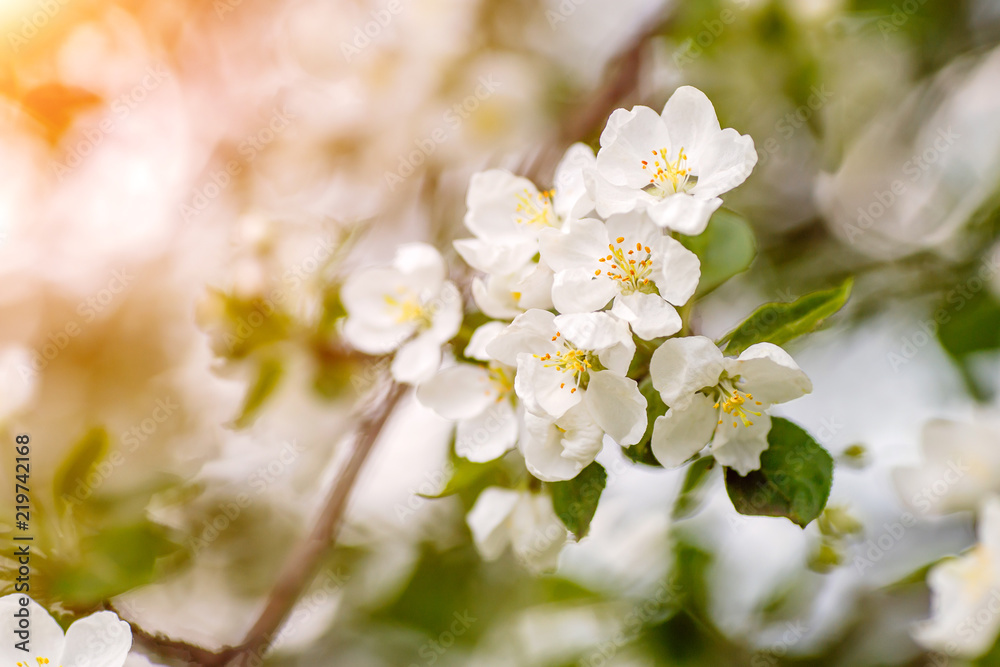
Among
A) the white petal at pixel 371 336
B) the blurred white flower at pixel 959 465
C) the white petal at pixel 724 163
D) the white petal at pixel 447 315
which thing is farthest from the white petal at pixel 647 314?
the blurred white flower at pixel 959 465

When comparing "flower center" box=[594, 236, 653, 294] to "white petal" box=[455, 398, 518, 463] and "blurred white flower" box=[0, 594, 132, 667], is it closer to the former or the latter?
"white petal" box=[455, 398, 518, 463]

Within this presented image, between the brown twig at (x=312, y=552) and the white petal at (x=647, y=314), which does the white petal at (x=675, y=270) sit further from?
the brown twig at (x=312, y=552)

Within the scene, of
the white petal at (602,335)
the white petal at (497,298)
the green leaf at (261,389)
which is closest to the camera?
the white petal at (602,335)

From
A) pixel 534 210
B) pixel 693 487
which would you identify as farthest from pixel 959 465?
pixel 534 210

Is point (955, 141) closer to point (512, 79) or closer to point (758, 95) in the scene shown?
point (758, 95)

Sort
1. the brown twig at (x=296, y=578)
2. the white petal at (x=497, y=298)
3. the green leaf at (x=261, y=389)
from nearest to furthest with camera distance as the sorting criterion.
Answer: the white petal at (x=497, y=298), the brown twig at (x=296, y=578), the green leaf at (x=261, y=389)

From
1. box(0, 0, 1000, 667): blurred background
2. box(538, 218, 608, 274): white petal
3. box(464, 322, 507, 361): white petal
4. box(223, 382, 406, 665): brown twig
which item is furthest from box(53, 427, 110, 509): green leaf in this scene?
box(538, 218, 608, 274): white petal
